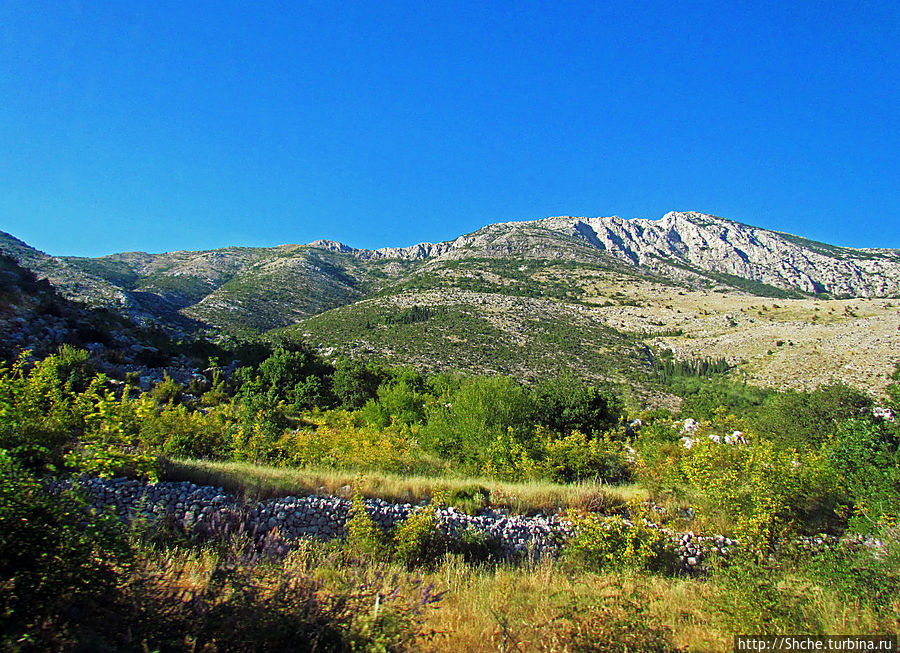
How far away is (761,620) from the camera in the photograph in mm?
3727

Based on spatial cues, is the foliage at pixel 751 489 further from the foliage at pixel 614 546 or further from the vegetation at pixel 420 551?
the foliage at pixel 614 546

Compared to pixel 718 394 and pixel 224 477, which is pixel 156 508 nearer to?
pixel 224 477

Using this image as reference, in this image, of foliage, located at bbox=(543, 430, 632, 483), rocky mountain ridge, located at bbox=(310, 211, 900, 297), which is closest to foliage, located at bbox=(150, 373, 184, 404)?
foliage, located at bbox=(543, 430, 632, 483)

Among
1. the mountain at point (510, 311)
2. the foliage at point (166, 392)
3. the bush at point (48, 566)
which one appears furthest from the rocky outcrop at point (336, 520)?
the mountain at point (510, 311)

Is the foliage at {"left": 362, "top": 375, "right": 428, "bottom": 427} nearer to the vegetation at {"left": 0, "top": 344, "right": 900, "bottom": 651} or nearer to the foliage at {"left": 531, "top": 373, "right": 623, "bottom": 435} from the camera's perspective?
the vegetation at {"left": 0, "top": 344, "right": 900, "bottom": 651}

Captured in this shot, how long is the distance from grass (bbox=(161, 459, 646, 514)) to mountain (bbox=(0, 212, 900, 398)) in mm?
42803

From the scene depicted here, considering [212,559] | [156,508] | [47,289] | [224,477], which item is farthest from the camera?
[47,289]

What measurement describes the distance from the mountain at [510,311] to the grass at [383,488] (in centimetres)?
4280

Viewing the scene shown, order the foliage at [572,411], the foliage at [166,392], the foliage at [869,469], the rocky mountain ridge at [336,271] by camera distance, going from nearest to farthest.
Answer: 1. the foliage at [869,469]
2. the foliage at [166,392]
3. the foliage at [572,411]
4. the rocky mountain ridge at [336,271]

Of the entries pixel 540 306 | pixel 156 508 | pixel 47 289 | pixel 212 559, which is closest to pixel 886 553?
pixel 212 559

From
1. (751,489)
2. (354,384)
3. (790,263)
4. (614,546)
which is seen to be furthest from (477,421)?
(790,263)

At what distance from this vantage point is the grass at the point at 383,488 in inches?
288

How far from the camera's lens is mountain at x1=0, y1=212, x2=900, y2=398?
57938 millimetres

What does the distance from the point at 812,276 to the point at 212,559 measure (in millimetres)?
237596
